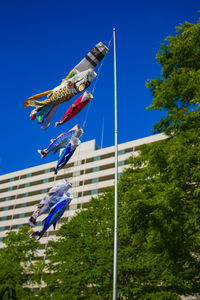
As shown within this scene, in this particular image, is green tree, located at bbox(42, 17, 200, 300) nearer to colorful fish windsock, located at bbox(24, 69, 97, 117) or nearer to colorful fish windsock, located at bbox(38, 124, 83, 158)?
colorful fish windsock, located at bbox(38, 124, 83, 158)

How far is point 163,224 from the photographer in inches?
358

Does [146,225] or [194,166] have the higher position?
[194,166]

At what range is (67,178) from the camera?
56312 millimetres

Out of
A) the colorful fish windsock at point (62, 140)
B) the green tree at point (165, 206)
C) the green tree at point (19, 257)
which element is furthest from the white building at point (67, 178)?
the colorful fish windsock at point (62, 140)

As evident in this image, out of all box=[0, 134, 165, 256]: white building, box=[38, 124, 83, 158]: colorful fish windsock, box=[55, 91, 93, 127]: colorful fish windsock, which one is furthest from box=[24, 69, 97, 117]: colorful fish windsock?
box=[0, 134, 165, 256]: white building

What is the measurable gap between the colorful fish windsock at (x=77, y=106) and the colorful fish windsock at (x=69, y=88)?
30cm

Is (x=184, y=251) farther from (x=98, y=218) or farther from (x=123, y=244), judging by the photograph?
(x=98, y=218)

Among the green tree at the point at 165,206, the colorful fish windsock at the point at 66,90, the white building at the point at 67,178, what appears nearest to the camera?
the green tree at the point at 165,206

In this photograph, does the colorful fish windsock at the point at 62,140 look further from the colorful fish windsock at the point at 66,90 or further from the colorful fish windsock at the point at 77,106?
the colorful fish windsock at the point at 66,90

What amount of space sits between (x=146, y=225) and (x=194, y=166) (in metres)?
2.51

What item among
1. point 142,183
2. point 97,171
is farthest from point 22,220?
point 142,183

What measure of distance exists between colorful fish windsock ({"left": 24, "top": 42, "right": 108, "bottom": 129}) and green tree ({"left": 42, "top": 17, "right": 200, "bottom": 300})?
2825mm

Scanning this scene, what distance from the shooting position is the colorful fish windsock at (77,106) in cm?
1091

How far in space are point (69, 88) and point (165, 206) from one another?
569 cm
